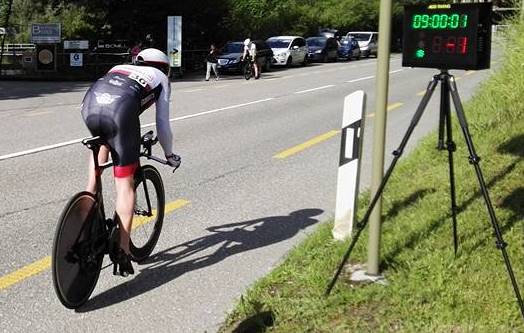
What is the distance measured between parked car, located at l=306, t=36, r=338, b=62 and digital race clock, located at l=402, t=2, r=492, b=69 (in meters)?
33.6

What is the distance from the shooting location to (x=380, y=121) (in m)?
4.09

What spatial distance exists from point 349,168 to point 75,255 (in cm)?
216

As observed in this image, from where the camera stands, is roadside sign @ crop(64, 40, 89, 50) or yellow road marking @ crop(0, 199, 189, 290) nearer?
yellow road marking @ crop(0, 199, 189, 290)

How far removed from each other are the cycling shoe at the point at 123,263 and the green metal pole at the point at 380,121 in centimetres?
162

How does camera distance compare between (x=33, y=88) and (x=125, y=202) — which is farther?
(x=33, y=88)

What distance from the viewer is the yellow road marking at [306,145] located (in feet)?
32.0

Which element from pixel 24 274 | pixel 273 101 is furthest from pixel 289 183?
pixel 273 101

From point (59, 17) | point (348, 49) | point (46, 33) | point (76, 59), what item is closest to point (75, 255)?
point (76, 59)

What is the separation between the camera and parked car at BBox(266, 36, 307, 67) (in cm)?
3325

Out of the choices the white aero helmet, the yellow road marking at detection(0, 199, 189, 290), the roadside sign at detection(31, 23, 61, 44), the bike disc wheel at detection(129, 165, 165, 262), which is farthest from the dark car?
the white aero helmet

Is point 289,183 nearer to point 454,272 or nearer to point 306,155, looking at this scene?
point 306,155

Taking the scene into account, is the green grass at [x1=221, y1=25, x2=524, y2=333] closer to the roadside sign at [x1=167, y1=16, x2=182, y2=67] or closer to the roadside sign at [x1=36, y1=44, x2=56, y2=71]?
the roadside sign at [x1=167, y1=16, x2=182, y2=67]

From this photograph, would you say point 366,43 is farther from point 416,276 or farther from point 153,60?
point 416,276

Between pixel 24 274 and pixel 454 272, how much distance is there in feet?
9.85
